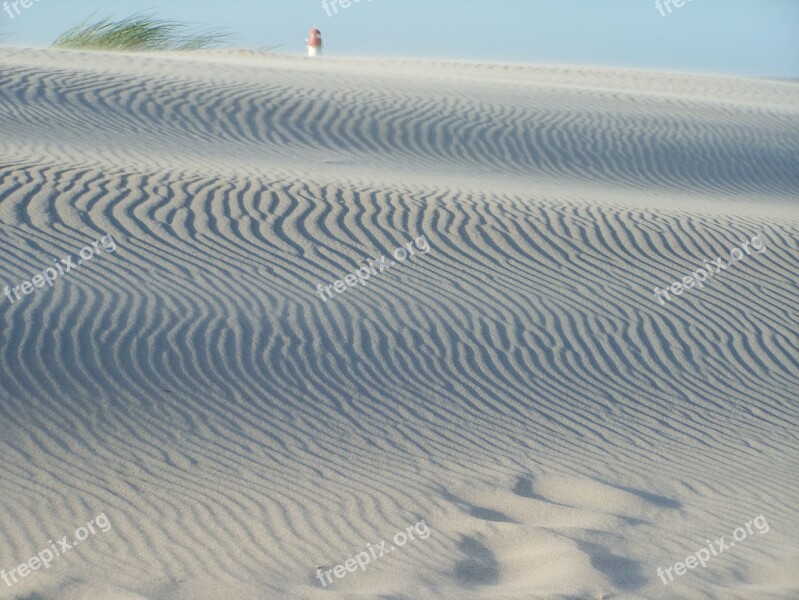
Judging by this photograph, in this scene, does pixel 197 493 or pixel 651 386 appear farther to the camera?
pixel 651 386

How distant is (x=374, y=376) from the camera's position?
23.8ft

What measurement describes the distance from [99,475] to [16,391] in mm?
1050

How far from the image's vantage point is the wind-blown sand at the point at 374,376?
16.7 ft

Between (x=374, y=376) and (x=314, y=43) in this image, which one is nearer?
(x=374, y=376)

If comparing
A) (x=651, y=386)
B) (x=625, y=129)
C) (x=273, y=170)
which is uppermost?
(x=273, y=170)

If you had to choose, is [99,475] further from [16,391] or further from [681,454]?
[681,454]

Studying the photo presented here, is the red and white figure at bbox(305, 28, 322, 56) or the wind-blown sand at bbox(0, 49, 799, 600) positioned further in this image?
the red and white figure at bbox(305, 28, 322, 56)

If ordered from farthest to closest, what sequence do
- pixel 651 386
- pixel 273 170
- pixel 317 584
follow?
pixel 273 170
pixel 651 386
pixel 317 584

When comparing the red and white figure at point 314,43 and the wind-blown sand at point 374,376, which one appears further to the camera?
the red and white figure at point 314,43

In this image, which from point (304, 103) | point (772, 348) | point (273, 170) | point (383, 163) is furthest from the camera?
point (304, 103)

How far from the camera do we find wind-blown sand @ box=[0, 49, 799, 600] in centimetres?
510

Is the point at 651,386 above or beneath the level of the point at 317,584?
beneath

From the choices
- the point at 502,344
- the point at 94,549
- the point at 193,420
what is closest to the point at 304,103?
the point at 502,344

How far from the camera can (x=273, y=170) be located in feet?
39.5
